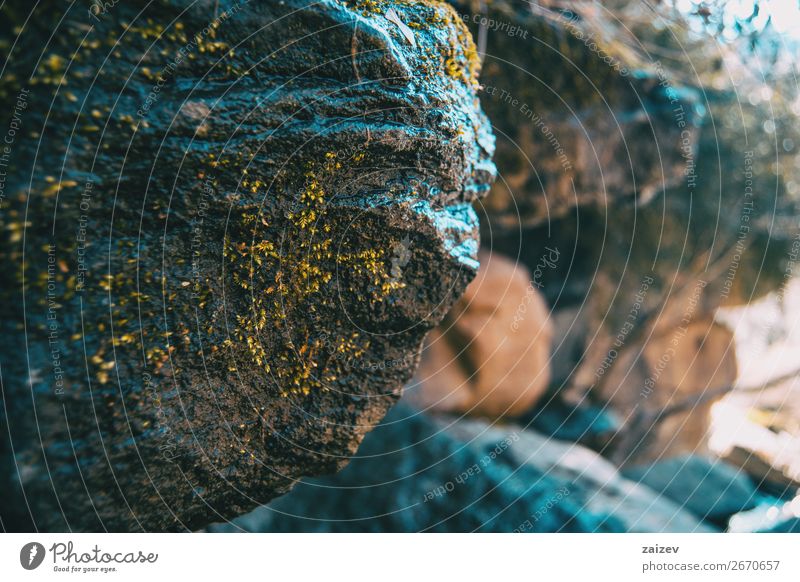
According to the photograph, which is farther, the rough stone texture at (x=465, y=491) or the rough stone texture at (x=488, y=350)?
the rough stone texture at (x=488, y=350)

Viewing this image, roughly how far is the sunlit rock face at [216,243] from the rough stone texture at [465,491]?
2.21m

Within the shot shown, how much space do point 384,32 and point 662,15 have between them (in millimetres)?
4673

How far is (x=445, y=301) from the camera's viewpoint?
202 centimetres

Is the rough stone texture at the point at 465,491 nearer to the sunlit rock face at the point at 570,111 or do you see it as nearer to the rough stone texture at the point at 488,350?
the rough stone texture at the point at 488,350

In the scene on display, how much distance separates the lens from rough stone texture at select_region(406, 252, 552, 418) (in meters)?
4.85

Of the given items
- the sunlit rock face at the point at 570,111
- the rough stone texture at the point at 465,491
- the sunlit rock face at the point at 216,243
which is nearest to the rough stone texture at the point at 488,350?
the rough stone texture at the point at 465,491

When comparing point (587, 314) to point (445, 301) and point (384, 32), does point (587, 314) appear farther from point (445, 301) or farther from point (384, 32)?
point (384, 32)

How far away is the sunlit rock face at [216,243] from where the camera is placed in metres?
1.40

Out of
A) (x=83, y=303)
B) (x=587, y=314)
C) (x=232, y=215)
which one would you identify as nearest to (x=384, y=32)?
(x=232, y=215)

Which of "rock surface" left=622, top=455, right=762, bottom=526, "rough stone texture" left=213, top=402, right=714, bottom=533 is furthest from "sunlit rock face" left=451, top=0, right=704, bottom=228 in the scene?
"rock surface" left=622, top=455, right=762, bottom=526

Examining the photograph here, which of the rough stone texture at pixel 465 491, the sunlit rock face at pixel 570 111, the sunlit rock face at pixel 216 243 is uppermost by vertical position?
the sunlit rock face at pixel 570 111

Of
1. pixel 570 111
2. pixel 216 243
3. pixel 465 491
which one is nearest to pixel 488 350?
pixel 465 491

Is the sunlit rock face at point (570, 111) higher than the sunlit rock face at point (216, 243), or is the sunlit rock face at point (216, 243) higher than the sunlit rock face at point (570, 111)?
the sunlit rock face at point (570, 111)

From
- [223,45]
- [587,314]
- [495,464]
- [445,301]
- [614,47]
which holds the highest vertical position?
[614,47]
